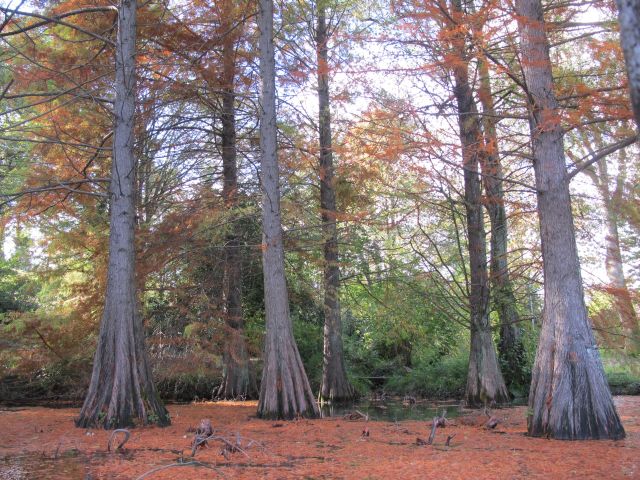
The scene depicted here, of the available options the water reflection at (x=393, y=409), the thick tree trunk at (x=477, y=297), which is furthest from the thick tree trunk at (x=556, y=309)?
the water reflection at (x=393, y=409)

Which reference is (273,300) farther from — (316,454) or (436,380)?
(436,380)

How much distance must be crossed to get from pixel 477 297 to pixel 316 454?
6756mm

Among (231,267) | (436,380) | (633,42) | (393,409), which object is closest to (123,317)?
(231,267)

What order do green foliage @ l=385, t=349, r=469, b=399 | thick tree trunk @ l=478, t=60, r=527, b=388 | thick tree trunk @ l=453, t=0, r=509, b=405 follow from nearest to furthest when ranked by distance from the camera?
thick tree trunk @ l=453, t=0, r=509, b=405, thick tree trunk @ l=478, t=60, r=527, b=388, green foliage @ l=385, t=349, r=469, b=399

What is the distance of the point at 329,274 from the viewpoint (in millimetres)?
14430

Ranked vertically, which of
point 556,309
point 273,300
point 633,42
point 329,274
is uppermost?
point 329,274

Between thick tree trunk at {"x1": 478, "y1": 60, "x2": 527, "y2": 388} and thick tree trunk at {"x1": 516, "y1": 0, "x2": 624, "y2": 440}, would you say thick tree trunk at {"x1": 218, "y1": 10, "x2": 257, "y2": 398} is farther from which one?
thick tree trunk at {"x1": 516, "y1": 0, "x2": 624, "y2": 440}

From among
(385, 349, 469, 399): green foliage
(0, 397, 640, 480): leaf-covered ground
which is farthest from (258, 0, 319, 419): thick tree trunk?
(385, 349, 469, 399): green foliage

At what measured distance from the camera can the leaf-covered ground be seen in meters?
4.98

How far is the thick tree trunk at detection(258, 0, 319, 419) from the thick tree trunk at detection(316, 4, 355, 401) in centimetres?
272

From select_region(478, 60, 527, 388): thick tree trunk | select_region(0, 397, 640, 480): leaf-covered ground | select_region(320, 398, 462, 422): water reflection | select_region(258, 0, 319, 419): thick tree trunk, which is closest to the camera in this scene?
select_region(0, 397, 640, 480): leaf-covered ground

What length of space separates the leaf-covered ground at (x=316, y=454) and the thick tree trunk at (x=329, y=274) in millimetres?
5239

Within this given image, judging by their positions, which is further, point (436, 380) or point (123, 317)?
point (436, 380)

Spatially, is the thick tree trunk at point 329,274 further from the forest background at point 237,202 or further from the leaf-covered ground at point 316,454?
the leaf-covered ground at point 316,454
